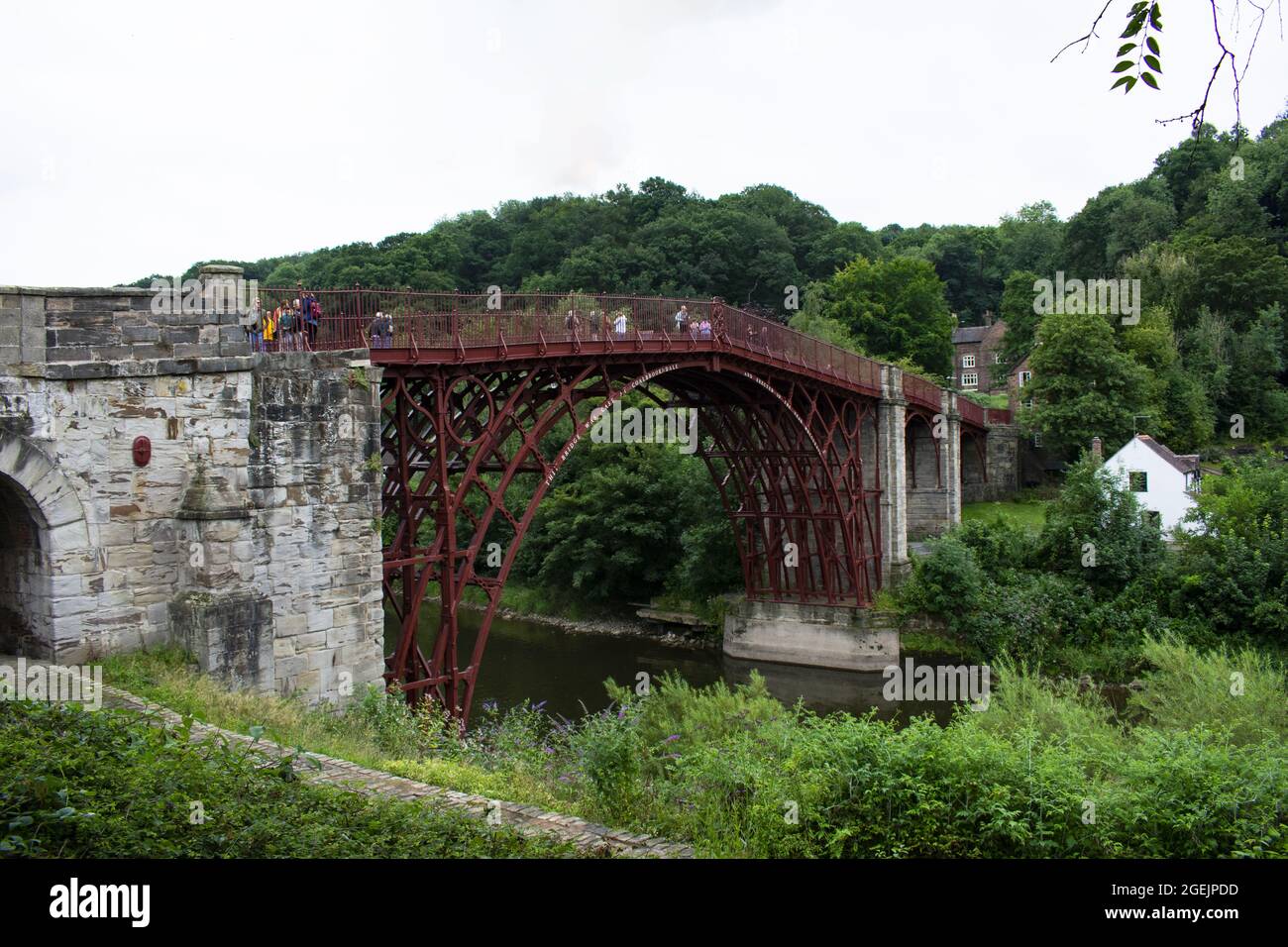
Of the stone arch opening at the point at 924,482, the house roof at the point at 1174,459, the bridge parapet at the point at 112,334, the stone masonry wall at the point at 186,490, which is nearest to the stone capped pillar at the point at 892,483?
the stone arch opening at the point at 924,482

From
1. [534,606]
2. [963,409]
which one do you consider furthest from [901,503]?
[534,606]

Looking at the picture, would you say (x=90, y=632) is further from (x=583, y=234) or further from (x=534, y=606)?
(x=583, y=234)

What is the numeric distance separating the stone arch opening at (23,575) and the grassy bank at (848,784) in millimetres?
847

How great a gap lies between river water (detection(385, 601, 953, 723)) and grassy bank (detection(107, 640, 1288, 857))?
15.6 meters

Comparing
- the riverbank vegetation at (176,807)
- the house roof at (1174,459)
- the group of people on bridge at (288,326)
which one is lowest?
the riverbank vegetation at (176,807)

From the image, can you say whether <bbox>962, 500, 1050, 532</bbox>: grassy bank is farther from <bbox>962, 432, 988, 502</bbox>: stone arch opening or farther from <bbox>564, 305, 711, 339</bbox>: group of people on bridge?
<bbox>564, 305, 711, 339</bbox>: group of people on bridge

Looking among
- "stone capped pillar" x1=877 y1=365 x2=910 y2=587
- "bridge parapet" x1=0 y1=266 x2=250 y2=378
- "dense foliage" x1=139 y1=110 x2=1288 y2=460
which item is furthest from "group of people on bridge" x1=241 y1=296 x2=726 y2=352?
"dense foliage" x1=139 y1=110 x2=1288 y2=460

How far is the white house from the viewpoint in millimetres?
34156

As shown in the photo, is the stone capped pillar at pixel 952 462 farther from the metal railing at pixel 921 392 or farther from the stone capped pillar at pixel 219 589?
the stone capped pillar at pixel 219 589

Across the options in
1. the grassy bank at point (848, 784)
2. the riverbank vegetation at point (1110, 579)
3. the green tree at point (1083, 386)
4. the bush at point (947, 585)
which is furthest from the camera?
the green tree at point (1083, 386)

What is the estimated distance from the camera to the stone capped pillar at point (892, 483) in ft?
113

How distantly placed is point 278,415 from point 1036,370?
38.0 metres
